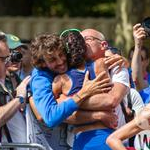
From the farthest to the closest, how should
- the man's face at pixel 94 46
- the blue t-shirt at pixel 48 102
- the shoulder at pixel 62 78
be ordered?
the man's face at pixel 94 46 → the shoulder at pixel 62 78 → the blue t-shirt at pixel 48 102

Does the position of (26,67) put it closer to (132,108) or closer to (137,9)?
(132,108)

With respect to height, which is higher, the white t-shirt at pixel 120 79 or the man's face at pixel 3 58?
the man's face at pixel 3 58

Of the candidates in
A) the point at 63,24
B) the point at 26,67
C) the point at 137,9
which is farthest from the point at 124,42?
the point at 26,67

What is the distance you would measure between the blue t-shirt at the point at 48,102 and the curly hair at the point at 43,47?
0.10 metres

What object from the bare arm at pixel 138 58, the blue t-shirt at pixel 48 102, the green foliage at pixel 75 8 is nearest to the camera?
the blue t-shirt at pixel 48 102

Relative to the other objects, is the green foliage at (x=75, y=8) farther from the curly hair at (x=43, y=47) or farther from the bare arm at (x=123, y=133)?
the bare arm at (x=123, y=133)

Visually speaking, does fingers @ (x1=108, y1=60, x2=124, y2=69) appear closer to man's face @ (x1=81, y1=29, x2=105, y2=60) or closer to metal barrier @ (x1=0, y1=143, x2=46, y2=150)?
man's face @ (x1=81, y1=29, x2=105, y2=60)

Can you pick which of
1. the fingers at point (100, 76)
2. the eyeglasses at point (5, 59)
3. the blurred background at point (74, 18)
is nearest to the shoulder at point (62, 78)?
the fingers at point (100, 76)

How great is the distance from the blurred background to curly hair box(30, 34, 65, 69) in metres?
5.22

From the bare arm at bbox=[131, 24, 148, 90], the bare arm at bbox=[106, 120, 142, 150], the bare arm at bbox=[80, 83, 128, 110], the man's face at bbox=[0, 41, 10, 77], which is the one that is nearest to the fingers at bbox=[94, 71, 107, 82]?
the bare arm at bbox=[80, 83, 128, 110]

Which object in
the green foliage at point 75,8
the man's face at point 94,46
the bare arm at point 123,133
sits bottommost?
the green foliage at point 75,8

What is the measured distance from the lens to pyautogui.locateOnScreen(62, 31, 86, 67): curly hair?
6.83 m

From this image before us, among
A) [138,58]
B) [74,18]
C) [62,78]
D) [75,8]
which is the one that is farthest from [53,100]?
[75,8]

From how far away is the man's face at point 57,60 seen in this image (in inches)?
269
